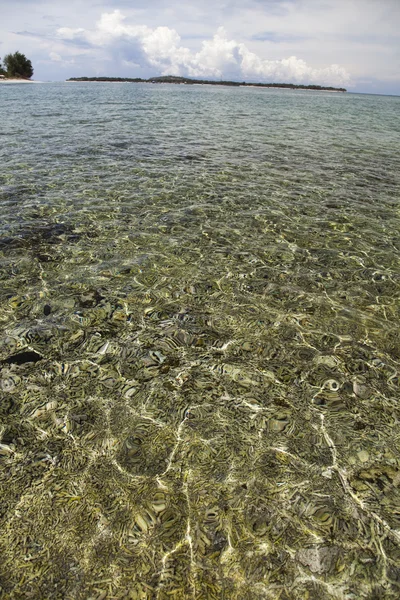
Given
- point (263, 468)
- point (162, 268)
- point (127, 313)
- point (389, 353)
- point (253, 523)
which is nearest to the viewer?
point (253, 523)

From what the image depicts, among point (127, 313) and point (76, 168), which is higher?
point (76, 168)

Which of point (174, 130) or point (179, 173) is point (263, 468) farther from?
point (174, 130)

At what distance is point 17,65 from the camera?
5758 inches

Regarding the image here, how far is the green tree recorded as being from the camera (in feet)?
469

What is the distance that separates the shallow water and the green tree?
182 m

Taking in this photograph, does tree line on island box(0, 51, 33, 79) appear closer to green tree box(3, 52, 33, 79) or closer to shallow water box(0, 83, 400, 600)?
green tree box(3, 52, 33, 79)

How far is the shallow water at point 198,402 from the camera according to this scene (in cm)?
376

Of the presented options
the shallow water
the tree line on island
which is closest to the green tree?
the tree line on island

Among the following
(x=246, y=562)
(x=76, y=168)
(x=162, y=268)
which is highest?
(x=76, y=168)

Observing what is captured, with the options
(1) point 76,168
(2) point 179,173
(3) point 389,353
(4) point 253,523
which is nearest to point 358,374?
(3) point 389,353

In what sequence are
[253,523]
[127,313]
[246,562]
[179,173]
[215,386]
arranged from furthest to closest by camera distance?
[179,173] → [127,313] → [215,386] → [253,523] → [246,562]

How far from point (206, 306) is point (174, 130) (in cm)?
2978

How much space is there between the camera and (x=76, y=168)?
18.4 m

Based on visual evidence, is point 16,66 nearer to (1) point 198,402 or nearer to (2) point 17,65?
(2) point 17,65
